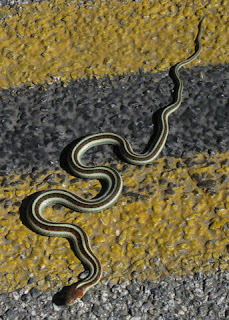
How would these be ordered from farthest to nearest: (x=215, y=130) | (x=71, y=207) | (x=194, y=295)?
(x=215, y=130) < (x=71, y=207) < (x=194, y=295)

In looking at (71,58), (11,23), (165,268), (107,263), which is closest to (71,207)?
(107,263)

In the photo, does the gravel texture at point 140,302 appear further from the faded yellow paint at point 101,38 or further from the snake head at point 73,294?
the faded yellow paint at point 101,38

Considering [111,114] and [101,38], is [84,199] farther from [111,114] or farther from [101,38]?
[101,38]

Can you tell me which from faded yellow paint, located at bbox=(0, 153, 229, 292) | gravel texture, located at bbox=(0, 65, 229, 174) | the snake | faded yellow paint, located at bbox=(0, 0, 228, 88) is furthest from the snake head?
A: faded yellow paint, located at bbox=(0, 0, 228, 88)

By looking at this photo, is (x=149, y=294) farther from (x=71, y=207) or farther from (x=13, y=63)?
(x=13, y=63)

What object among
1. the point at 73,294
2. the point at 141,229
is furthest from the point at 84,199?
the point at 73,294

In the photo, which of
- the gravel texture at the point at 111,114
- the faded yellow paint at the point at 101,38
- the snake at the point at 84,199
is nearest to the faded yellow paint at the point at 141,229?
the snake at the point at 84,199

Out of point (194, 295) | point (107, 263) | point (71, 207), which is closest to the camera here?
point (194, 295)

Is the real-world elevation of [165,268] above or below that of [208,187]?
below
